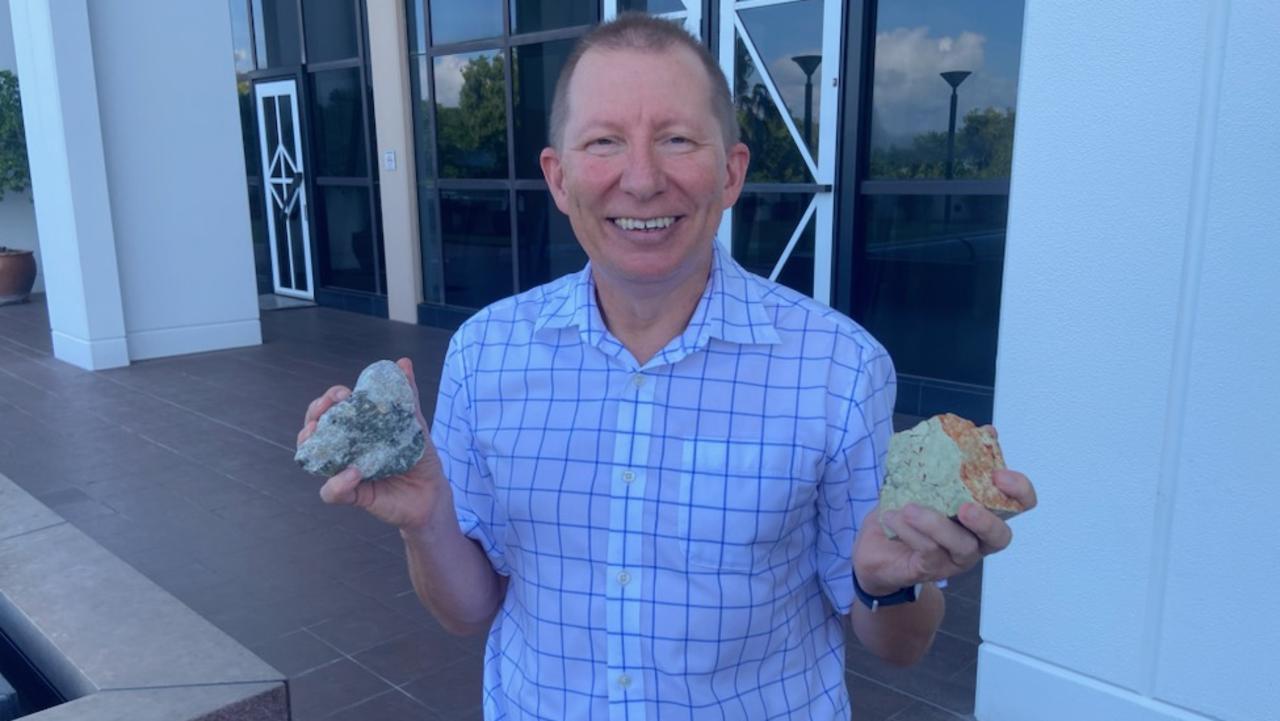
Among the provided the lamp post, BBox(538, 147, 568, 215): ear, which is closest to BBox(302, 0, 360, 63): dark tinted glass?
the lamp post

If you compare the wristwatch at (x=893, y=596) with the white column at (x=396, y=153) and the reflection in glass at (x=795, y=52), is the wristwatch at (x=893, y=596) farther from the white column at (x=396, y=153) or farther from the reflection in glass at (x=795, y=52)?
the white column at (x=396, y=153)

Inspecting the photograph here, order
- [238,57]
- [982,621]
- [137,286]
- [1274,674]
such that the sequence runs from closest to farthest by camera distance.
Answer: [1274,674] < [982,621] < [137,286] < [238,57]

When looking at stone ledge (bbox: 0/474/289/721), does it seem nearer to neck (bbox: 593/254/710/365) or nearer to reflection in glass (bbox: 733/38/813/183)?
neck (bbox: 593/254/710/365)

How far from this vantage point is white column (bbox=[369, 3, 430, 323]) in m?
9.59

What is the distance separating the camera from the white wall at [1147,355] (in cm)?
223

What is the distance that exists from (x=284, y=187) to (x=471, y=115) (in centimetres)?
383

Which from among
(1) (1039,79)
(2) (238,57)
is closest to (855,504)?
(1) (1039,79)

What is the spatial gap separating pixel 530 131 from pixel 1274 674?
Result: 24.8ft

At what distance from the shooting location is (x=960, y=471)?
125 centimetres

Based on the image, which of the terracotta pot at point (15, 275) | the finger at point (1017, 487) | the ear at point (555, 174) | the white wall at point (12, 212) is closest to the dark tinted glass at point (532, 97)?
the terracotta pot at point (15, 275)

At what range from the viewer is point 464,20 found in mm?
9141

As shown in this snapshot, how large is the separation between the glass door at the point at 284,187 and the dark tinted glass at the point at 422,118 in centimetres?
236

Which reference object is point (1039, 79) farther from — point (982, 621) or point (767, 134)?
point (767, 134)

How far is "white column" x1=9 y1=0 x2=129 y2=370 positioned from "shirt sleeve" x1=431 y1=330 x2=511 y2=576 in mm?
7339
